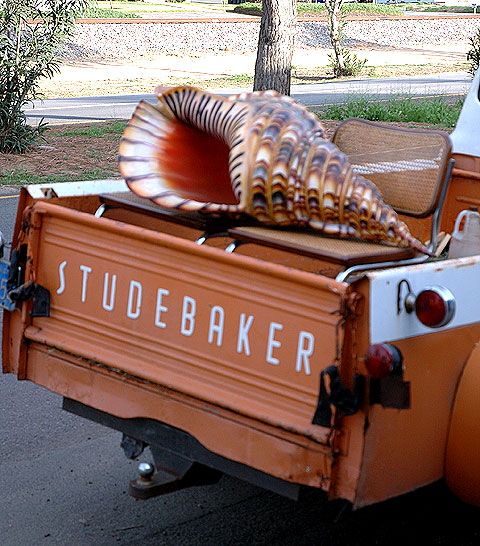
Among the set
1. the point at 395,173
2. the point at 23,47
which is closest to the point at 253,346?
the point at 395,173

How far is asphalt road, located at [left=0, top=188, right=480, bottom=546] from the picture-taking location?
3773 mm

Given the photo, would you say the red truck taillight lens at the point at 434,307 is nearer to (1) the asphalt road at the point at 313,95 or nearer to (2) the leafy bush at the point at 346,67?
(1) the asphalt road at the point at 313,95

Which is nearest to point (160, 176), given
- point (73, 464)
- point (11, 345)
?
point (11, 345)

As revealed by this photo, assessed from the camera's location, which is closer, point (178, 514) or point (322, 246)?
point (322, 246)

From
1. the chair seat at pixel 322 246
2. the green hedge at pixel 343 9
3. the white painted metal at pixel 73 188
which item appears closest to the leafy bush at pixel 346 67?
the green hedge at pixel 343 9

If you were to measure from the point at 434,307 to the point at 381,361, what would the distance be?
28 cm

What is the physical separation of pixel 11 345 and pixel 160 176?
90 cm

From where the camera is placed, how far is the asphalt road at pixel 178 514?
3.77m

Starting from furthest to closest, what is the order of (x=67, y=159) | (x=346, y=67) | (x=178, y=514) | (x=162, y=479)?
(x=346, y=67)
(x=67, y=159)
(x=178, y=514)
(x=162, y=479)

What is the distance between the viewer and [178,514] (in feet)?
13.0

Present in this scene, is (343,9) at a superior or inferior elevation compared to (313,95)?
superior

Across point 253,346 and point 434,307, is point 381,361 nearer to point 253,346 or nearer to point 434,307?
point 434,307

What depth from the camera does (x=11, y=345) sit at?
3.67 m

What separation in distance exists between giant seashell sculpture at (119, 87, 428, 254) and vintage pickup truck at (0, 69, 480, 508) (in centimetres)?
8
